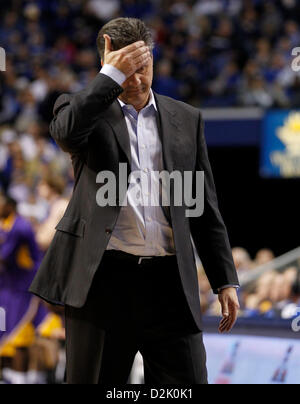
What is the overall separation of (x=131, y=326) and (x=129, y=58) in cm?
84

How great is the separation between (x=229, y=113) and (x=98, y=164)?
8.71m

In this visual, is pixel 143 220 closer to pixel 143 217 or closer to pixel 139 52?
pixel 143 217

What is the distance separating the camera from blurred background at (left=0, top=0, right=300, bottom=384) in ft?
21.3

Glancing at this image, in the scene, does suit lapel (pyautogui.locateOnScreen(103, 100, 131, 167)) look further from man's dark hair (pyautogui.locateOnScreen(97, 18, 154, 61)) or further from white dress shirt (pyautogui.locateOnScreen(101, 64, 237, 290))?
man's dark hair (pyautogui.locateOnScreen(97, 18, 154, 61))

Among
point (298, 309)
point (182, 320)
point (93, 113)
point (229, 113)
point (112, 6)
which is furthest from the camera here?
point (112, 6)

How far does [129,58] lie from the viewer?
253cm

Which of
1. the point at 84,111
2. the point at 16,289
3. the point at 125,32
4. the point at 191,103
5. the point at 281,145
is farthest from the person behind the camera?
the point at 191,103

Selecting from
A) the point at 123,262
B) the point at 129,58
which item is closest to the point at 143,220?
the point at 123,262

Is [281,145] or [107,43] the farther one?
[281,145]

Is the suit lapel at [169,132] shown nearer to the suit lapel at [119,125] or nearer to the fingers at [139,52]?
the suit lapel at [119,125]

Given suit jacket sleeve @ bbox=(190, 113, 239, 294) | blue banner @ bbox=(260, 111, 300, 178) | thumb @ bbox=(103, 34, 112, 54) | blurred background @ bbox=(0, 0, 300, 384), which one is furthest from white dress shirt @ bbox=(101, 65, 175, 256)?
blue banner @ bbox=(260, 111, 300, 178)
